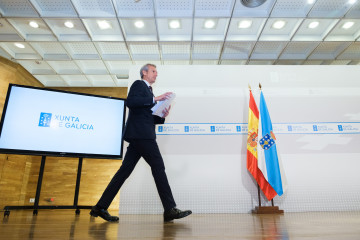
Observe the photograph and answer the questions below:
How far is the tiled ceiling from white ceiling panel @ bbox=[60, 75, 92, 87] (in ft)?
0.45

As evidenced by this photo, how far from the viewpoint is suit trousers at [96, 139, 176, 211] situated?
1.76 meters

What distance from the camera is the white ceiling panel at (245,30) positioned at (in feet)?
14.7

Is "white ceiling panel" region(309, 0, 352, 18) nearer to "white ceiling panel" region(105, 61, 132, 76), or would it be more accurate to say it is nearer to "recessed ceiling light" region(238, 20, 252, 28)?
"recessed ceiling light" region(238, 20, 252, 28)

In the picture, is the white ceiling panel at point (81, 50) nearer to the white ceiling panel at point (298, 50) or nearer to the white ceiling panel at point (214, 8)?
the white ceiling panel at point (214, 8)

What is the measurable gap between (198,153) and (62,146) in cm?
171

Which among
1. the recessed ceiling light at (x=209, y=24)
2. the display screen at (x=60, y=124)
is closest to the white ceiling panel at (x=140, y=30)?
the recessed ceiling light at (x=209, y=24)

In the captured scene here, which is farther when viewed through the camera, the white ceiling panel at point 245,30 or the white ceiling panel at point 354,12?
the white ceiling panel at point 245,30

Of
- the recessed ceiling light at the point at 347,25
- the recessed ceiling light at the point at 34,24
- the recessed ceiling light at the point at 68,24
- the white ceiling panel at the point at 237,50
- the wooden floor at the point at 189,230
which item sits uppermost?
the recessed ceiling light at the point at 347,25

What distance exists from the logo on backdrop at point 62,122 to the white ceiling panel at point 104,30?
8.07 ft

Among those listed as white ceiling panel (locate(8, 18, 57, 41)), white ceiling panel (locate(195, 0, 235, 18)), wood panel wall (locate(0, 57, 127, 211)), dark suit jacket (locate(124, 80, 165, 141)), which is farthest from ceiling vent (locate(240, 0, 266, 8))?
wood panel wall (locate(0, 57, 127, 211))

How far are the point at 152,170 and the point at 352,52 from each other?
6057 millimetres

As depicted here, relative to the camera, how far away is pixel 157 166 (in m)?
1.83

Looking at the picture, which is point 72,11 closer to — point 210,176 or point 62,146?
point 62,146

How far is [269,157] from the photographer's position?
2883mm
